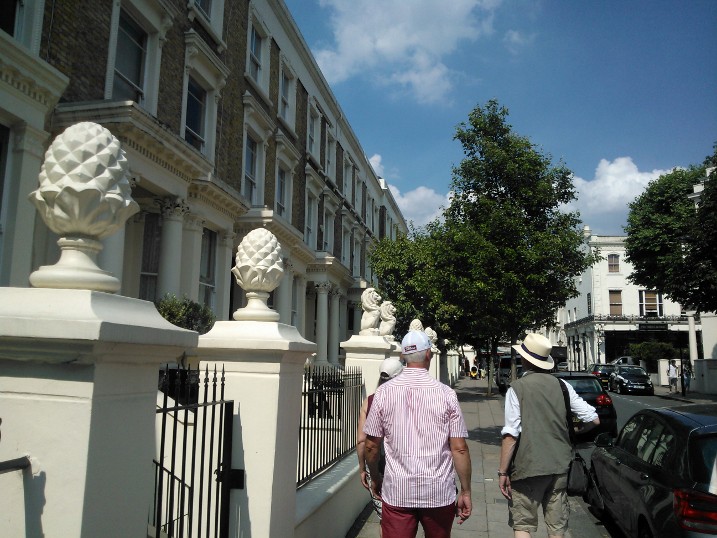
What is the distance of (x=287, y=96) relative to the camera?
69.3 feet

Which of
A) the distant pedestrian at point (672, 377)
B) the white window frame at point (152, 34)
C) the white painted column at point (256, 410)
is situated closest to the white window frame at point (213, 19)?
the white window frame at point (152, 34)

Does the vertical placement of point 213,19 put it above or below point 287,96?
below

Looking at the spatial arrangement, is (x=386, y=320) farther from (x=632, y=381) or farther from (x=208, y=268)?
(x=632, y=381)

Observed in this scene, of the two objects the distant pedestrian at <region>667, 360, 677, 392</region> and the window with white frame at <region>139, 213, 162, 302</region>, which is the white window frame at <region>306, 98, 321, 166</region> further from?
the distant pedestrian at <region>667, 360, 677, 392</region>

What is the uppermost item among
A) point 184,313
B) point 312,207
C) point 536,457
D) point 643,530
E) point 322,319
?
point 312,207

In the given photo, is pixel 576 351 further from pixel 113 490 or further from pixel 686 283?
pixel 113 490

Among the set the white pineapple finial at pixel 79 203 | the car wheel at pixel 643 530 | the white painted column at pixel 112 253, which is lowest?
the car wheel at pixel 643 530

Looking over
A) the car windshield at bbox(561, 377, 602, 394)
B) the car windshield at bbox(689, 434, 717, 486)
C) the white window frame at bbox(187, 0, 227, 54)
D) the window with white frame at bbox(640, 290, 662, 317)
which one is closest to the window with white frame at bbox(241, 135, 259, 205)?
the white window frame at bbox(187, 0, 227, 54)

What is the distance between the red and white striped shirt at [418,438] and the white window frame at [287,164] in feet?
53.8

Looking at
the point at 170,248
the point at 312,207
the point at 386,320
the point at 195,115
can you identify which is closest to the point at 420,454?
the point at 386,320

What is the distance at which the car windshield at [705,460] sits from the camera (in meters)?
4.24

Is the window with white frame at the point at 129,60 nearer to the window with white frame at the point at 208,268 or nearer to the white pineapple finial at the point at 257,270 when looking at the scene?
the window with white frame at the point at 208,268

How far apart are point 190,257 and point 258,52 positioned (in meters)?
8.50

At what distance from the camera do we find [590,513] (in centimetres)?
730
